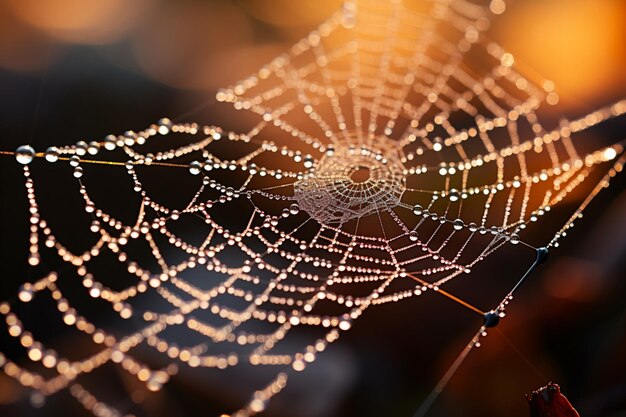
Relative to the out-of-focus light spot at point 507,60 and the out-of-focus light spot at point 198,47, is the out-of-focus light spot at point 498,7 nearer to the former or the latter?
the out-of-focus light spot at point 507,60

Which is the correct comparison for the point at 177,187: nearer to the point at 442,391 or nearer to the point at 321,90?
the point at 321,90

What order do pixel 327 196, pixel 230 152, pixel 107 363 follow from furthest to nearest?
pixel 230 152
pixel 327 196
pixel 107 363

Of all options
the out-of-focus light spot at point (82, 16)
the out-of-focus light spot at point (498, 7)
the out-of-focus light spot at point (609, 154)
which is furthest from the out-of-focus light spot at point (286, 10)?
the out-of-focus light spot at point (609, 154)

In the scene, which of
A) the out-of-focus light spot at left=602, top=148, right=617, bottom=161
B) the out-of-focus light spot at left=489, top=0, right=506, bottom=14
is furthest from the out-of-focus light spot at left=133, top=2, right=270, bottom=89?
the out-of-focus light spot at left=602, top=148, right=617, bottom=161

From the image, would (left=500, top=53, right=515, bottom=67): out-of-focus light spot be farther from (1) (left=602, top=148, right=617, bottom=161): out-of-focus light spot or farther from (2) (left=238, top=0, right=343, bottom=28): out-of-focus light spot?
(2) (left=238, top=0, right=343, bottom=28): out-of-focus light spot

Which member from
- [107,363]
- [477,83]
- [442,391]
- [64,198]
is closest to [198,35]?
[64,198]

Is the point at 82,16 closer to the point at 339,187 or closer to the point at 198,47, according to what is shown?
the point at 198,47

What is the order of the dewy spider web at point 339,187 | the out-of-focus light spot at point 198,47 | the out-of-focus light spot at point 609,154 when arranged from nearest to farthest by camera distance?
the dewy spider web at point 339,187 < the out-of-focus light spot at point 609,154 < the out-of-focus light spot at point 198,47

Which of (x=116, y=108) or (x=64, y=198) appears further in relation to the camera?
(x=116, y=108)
